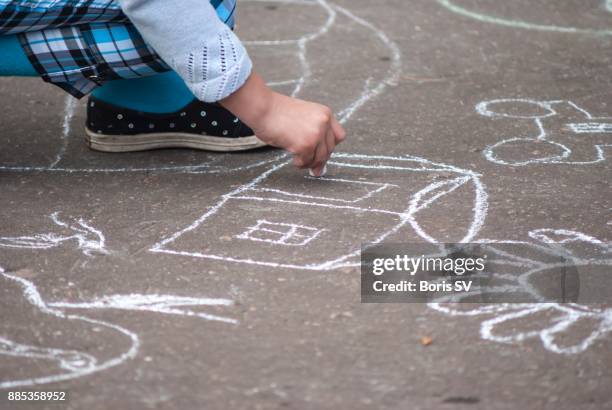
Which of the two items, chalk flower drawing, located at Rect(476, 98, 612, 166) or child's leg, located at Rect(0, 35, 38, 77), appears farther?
chalk flower drawing, located at Rect(476, 98, 612, 166)

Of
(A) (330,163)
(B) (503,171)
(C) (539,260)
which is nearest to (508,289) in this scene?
(C) (539,260)

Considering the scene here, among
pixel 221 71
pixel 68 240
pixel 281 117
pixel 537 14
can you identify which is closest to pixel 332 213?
pixel 281 117

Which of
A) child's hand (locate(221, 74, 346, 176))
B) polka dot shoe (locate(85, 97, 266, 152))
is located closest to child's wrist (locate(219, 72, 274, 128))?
child's hand (locate(221, 74, 346, 176))

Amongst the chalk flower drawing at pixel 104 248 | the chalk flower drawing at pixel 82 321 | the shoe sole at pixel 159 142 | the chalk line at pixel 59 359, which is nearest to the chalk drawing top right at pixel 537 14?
the chalk flower drawing at pixel 104 248

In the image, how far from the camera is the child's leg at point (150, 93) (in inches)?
91.5

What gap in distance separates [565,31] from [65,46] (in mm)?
1970

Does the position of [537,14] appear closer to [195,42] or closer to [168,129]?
[168,129]

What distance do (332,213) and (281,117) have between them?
0.23 meters

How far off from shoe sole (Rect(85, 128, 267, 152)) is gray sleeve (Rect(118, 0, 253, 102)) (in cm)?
45

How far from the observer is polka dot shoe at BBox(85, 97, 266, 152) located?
234cm

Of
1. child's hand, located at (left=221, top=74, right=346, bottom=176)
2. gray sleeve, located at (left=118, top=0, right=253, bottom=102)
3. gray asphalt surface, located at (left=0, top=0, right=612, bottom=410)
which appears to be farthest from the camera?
child's hand, located at (left=221, top=74, right=346, bottom=176)

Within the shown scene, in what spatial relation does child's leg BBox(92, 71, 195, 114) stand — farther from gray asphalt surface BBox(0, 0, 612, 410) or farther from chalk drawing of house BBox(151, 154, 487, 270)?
chalk drawing of house BBox(151, 154, 487, 270)

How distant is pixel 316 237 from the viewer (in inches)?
74.4

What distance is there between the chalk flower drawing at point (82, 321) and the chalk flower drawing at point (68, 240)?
11 cm
